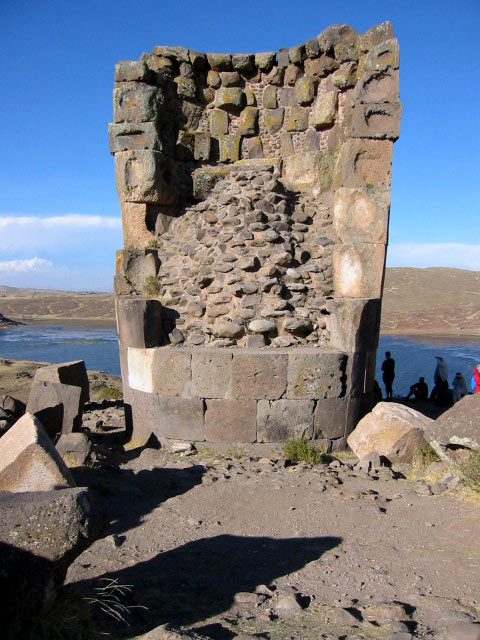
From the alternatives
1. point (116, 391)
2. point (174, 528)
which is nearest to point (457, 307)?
point (116, 391)

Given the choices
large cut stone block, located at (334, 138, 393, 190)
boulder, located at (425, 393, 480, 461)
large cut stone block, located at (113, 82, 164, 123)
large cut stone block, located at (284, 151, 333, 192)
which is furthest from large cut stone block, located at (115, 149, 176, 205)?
boulder, located at (425, 393, 480, 461)

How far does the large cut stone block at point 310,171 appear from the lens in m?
8.26

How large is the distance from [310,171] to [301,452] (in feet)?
14.7

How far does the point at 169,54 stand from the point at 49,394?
568 cm

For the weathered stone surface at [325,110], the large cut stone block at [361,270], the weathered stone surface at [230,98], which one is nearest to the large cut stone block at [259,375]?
the large cut stone block at [361,270]

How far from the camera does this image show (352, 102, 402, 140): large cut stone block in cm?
732

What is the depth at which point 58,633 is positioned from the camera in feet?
8.48

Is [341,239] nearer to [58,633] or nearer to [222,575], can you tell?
[222,575]

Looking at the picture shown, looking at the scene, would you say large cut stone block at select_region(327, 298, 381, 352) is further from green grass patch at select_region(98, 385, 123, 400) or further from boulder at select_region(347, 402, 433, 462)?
green grass patch at select_region(98, 385, 123, 400)

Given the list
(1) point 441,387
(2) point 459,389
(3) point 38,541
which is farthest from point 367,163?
(3) point 38,541

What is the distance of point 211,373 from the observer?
258 inches

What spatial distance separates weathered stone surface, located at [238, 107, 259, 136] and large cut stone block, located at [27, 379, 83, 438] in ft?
16.5

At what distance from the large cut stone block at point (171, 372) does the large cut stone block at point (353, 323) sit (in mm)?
1953

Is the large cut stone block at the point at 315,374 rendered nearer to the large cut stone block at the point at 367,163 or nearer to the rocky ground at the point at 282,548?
the rocky ground at the point at 282,548
